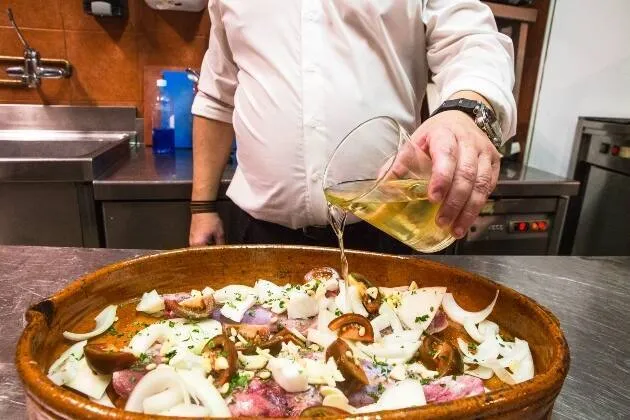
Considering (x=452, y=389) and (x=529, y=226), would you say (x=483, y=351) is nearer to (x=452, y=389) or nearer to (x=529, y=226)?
(x=452, y=389)

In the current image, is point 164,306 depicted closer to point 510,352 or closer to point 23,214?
point 510,352

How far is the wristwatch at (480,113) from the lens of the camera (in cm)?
87

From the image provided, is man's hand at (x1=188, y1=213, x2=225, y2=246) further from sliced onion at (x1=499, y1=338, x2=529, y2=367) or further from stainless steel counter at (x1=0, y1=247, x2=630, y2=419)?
sliced onion at (x1=499, y1=338, x2=529, y2=367)

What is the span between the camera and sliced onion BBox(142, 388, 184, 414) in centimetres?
56

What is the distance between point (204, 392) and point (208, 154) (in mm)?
1065

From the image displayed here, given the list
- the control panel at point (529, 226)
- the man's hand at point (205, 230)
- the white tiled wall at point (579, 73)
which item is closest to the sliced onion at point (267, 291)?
the man's hand at point (205, 230)

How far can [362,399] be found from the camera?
2.06ft

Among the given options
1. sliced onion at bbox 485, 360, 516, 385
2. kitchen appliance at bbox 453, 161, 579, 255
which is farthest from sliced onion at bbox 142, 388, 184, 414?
kitchen appliance at bbox 453, 161, 579, 255

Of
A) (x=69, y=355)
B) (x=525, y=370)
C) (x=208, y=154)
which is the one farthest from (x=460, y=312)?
(x=208, y=154)

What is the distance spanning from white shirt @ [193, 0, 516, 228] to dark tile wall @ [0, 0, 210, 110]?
4.59ft

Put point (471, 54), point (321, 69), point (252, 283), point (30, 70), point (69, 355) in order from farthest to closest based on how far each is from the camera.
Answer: point (30, 70), point (321, 69), point (471, 54), point (252, 283), point (69, 355)

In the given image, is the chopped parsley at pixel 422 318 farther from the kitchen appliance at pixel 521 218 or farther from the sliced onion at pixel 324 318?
the kitchen appliance at pixel 521 218

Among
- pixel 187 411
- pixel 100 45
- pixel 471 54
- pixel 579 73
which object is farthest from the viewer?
pixel 579 73

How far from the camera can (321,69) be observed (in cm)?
118
